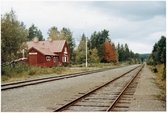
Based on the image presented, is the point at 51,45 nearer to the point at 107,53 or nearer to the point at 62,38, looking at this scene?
the point at 62,38

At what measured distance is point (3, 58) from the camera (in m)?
27.8

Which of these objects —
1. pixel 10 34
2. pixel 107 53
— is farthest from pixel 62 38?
pixel 10 34

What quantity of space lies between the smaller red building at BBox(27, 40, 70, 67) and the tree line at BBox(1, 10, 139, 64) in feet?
25.6

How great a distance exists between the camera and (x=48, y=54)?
4753 centimetres

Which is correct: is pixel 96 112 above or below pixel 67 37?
below

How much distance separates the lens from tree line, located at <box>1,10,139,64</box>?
2806 cm

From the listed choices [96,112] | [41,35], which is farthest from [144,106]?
[41,35]

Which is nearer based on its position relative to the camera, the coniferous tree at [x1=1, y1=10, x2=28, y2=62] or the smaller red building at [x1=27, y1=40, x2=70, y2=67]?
the coniferous tree at [x1=1, y1=10, x2=28, y2=62]

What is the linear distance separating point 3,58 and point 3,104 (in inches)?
739

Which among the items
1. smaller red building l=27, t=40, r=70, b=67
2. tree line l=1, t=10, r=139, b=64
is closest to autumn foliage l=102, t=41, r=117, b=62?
tree line l=1, t=10, r=139, b=64

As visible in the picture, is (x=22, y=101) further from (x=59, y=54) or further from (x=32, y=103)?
(x=59, y=54)

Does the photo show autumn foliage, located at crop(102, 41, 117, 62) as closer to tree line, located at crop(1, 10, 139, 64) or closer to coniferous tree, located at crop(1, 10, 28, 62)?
tree line, located at crop(1, 10, 139, 64)

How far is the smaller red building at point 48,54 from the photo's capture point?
4625 centimetres

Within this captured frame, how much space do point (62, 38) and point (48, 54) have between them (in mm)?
28058
